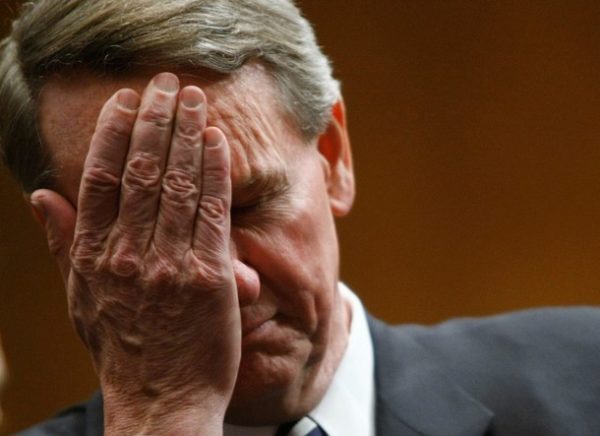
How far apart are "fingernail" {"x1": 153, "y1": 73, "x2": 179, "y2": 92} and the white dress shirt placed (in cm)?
55

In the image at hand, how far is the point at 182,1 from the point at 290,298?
0.45 m

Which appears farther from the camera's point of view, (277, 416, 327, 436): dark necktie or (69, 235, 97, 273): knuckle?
(277, 416, 327, 436): dark necktie

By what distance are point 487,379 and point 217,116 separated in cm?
62

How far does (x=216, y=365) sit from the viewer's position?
1375mm

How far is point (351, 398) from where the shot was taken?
165 cm

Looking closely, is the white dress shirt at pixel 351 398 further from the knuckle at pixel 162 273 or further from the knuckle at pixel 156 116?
the knuckle at pixel 156 116

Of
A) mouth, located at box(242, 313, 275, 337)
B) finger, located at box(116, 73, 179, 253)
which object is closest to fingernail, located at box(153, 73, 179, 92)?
finger, located at box(116, 73, 179, 253)

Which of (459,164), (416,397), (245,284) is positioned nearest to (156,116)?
(245,284)

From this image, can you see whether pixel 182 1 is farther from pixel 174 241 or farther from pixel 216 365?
pixel 216 365

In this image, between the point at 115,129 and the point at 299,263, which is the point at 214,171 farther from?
the point at 299,263

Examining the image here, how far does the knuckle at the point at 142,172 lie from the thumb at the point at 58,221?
19 cm

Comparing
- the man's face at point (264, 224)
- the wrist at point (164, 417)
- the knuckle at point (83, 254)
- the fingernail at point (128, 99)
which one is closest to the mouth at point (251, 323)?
the man's face at point (264, 224)

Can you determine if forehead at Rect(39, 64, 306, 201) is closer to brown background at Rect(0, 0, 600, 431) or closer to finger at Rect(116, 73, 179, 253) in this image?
finger at Rect(116, 73, 179, 253)

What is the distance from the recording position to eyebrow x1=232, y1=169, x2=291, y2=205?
1469 mm
